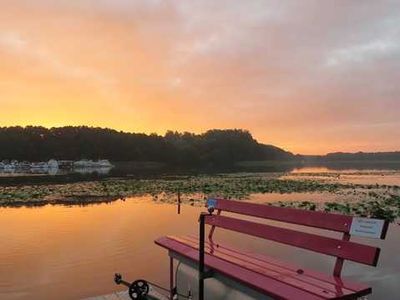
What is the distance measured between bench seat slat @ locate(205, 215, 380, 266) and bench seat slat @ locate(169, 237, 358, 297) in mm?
310

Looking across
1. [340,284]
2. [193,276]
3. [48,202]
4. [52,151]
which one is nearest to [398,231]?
[193,276]

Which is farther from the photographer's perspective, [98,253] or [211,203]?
[98,253]

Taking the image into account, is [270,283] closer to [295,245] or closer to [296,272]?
[296,272]

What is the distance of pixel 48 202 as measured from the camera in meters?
27.5

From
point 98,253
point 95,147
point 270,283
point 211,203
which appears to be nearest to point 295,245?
point 270,283

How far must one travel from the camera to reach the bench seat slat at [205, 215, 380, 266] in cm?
448

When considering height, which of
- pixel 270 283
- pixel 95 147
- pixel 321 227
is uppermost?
pixel 95 147

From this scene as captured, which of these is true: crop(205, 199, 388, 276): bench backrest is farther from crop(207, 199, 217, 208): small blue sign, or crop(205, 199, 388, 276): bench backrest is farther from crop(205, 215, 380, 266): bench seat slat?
crop(207, 199, 217, 208): small blue sign

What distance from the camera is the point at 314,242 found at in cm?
522

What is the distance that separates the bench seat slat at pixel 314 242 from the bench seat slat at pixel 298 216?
131mm

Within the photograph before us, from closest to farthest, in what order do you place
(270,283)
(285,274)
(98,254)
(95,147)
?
1. (270,283)
2. (285,274)
3. (98,254)
4. (95,147)

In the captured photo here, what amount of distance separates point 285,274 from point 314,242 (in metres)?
0.48

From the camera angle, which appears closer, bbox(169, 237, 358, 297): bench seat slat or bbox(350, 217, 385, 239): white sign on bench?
bbox(350, 217, 385, 239): white sign on bench

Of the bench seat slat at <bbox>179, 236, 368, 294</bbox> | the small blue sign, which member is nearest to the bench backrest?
the bench seat slat at <bbox>179, 236, 368, 294</bbox>
